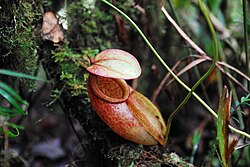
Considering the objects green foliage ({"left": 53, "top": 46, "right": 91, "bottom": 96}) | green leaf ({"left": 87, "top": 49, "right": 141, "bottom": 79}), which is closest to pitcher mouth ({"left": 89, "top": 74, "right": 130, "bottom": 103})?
green leaf ({"left": 87, "top": 49, "right": 141, "bottom": 79})

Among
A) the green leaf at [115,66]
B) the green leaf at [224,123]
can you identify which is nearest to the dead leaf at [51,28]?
the green leaf at [115,66]

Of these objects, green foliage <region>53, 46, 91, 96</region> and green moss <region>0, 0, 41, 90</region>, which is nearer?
green moss <region>0, 0, 41, 90</region>

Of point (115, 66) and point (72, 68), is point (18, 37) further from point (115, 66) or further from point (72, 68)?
point (115, 66)

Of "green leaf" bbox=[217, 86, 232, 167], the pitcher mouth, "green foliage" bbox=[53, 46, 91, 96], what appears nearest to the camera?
"green leaf" bbox=[217, 86, 232, 167]

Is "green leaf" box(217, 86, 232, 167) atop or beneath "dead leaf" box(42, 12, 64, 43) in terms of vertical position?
beneath

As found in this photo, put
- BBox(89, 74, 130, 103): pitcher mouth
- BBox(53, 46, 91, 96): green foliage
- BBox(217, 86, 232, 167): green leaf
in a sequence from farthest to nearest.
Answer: BBox(53, 46, 91, 96): green foliage, BBox(89, 74, 130, 103): pitcher mouth, BBox(217, 86, 232, 167): green leaf

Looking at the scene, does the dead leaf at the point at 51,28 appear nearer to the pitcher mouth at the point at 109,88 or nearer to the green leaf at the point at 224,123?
the pitcher mouth at the point at 109,88

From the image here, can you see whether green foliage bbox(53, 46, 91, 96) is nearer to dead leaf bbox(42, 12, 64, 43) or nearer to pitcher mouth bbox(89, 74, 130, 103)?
dead leaf bbox(42, 12, 64, 43)

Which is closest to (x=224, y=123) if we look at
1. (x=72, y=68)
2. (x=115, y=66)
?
(x=115, y=66)
